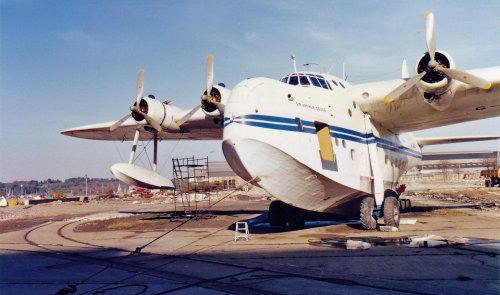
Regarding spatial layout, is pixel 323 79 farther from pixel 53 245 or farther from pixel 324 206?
pixel 53 245

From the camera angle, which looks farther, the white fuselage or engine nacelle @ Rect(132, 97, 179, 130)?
engine nacelle @ Rect(132, 97, 179, 130)

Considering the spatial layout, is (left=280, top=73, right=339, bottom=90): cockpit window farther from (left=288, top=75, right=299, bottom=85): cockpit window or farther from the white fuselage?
the white fuselage

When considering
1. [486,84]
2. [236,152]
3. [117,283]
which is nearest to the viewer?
[117,283]

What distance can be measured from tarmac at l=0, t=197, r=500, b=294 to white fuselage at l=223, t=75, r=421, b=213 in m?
1.43

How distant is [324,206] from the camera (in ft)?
44.9

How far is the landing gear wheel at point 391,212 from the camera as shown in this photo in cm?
1373

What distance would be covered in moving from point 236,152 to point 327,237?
398 cm

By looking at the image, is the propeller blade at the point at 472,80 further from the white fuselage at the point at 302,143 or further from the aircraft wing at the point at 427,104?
the white fuselage at the point at 302,143

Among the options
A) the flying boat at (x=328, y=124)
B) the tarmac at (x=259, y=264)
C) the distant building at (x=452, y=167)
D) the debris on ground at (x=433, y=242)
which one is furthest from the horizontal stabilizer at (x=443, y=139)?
the distant building at (x=452, y=167)

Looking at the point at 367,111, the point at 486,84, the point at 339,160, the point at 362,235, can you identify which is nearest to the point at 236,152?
the point at 339,160

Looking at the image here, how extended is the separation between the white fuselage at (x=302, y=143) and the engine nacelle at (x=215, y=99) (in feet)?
12.9

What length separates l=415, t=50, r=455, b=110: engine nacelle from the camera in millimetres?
12320

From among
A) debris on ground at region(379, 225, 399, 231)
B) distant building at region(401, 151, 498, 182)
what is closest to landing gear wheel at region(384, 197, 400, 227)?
debris on ground at region(379, 225, 399, 231)

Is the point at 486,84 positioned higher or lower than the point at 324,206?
higher
